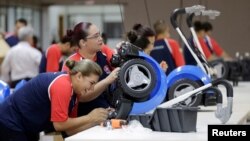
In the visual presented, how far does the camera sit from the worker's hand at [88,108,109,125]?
3784mm

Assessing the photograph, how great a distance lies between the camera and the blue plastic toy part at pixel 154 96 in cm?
378

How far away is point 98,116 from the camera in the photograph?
150 inches

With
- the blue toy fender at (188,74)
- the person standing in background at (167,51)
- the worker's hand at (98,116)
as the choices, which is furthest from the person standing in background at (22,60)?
the worker's hand at (98,116)

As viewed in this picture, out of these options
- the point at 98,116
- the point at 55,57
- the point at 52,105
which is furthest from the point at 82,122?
the point at 55,57

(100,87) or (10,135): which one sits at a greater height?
(100,87)

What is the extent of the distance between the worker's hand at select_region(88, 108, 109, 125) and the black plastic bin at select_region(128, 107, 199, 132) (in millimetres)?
414

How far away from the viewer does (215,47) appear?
27.8 ft

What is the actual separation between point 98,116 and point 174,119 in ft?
1.89

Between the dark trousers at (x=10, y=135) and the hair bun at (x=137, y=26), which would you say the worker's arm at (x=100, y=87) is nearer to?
the dark trousers at (x=10, y=135)

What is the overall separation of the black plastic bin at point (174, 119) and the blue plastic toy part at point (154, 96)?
294mm

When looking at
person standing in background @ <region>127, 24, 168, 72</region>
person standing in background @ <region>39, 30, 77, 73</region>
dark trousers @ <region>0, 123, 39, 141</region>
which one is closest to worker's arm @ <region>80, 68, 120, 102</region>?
dark trousers @ <region>0, 123, 39, 141</region>

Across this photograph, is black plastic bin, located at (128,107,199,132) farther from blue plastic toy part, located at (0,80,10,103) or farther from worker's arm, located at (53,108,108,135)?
blue plastic toy part, located at (0,80,10,103)

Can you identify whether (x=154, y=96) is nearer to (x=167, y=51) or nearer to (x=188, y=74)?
(x=188, y=74)

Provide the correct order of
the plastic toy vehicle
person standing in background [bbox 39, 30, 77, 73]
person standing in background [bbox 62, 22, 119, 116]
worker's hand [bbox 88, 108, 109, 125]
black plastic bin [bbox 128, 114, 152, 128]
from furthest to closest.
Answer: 1. person standing in background [bbox 39, 30, 77, 73]
2. person standing in background [bbox 62, 22, 119, 116]
3. worker's hand [bbox 88, 108, 109, 125]
4. the plastic toy vehicle
5. black plastic bin [bbox 128, 114, 152, 128]
